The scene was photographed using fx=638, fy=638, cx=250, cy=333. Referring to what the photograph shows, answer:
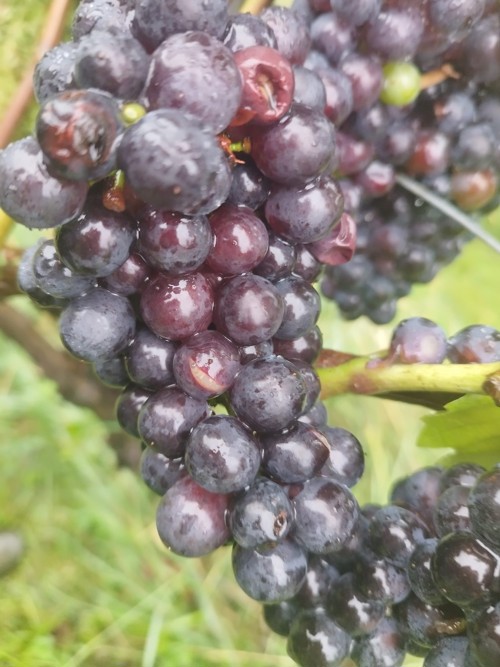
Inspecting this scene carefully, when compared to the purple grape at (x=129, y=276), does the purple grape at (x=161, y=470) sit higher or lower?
lower

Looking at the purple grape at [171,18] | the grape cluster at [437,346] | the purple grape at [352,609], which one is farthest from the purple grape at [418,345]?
the purple grape at [171,18]

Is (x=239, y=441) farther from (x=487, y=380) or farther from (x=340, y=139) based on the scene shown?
(x=340, y=139)

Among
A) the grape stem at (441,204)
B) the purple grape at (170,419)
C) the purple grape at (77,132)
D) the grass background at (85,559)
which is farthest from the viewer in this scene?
the grass background at (85,559)

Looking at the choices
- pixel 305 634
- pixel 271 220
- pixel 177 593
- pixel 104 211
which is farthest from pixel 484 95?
pixel 177 593

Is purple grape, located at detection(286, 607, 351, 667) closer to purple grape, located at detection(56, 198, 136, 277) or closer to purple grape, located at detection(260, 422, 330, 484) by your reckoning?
purple grape, located at detection(260, 422, 330, 484)

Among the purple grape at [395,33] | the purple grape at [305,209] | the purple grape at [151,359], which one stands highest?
the purple grape at [395,33]

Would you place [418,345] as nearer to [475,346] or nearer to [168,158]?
[475,346]

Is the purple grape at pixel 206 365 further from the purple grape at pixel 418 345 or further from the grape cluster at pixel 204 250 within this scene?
the purple grape at pixel 418 345

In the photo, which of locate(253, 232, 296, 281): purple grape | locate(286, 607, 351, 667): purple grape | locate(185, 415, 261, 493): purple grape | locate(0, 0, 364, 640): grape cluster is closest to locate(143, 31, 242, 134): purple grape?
locate(0, 0, 364, 640): grape cluster
